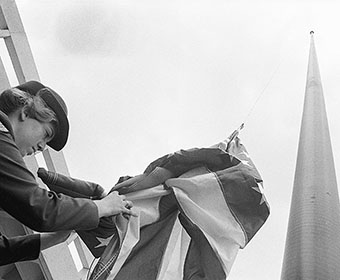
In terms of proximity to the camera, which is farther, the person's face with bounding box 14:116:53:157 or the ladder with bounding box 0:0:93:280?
the ladder with bounding box 0:0:93:280

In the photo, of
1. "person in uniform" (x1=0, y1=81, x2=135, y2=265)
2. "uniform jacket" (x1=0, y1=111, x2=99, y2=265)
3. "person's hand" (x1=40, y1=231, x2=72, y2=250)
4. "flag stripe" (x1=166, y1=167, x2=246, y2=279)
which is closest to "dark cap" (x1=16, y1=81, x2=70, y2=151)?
"person in uniform" (x1=0, y1=81, x2=135, y2=265)

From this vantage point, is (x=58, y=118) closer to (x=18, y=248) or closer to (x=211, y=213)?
(x=18, y=248)

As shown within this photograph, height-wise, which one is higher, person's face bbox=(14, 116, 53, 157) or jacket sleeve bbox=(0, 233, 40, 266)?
person's face bbox=(14, 116, 53, 157)

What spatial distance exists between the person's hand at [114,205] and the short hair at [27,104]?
41 centimetres

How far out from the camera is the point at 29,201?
2197mm

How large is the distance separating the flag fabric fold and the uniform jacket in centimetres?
39

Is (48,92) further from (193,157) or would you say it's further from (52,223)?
(193,157)

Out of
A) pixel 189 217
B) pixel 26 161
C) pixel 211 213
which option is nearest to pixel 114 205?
pixel 189 217

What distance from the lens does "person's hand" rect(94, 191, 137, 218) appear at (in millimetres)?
2469

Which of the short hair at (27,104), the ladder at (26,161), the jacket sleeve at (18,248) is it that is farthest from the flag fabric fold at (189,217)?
the ladder at (26,161)

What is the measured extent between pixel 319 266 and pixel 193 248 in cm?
60

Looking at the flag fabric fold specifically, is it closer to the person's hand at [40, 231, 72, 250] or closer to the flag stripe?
the flag stripe

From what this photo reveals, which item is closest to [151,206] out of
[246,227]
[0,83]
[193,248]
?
[193,248]

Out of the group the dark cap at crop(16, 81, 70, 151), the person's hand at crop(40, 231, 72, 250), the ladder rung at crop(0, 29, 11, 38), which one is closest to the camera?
the dark cap at crop(16, 81, 70, 151)
